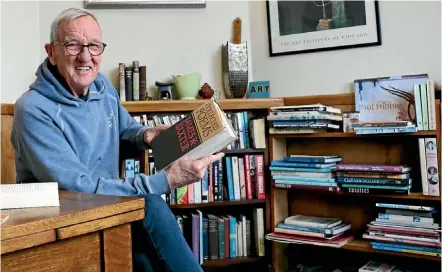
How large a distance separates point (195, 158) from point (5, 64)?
133cm

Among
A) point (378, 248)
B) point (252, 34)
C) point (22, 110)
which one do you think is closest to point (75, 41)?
point (22, 110)

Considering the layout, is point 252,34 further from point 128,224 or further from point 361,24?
point 128,224

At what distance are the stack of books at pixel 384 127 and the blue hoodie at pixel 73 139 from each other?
3.31 feet

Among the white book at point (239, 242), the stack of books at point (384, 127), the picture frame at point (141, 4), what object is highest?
the picture frame at point (141, 4)

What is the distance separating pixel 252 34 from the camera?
2.77m

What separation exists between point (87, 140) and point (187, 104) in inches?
36.1

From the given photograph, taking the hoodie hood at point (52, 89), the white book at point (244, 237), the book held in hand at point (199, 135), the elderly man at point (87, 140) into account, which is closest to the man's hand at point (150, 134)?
the elderly man at point (87, 140)

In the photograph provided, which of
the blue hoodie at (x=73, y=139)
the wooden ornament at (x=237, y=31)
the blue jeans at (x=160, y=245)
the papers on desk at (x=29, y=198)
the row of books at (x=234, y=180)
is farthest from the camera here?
the wooden ornament at (x=237, y=31)

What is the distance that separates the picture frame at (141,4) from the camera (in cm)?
258

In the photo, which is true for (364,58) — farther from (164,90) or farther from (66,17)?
(66,17)

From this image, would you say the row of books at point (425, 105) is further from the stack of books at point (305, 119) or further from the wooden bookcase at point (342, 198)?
the stack of books at point (305, 119)

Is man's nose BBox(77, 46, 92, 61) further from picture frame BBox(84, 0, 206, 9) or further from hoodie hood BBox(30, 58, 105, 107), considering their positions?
picture frame BBox(84, 0, 206, 9)

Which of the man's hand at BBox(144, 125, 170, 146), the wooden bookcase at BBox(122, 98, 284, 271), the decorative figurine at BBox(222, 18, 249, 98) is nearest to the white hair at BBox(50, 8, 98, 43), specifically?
the man's hand at BBox(144, 125, 170, 146)

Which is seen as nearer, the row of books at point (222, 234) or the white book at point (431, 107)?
the white book at point (431, 107)
